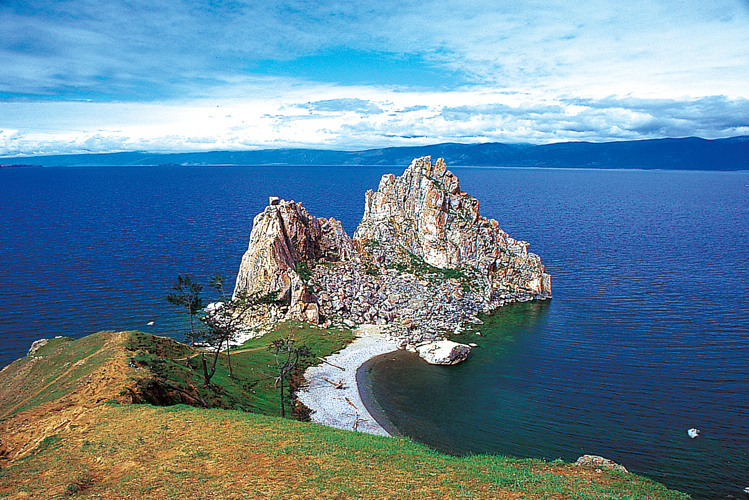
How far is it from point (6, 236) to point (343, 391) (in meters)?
133

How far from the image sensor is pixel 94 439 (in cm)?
2848

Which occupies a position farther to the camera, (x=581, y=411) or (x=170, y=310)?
(x=170, y=310)

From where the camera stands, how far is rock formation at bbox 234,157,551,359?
252 feet

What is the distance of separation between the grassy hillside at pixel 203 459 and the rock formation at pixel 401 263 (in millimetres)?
36614

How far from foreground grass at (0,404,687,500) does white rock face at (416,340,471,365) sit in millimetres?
31987

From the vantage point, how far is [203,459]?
2650 cm

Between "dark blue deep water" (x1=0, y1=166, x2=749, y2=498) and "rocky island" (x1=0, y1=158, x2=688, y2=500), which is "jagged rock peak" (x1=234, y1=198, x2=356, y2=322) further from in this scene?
"dark blue deep water" (x1=0, y1=166, x2=749, y2=498)

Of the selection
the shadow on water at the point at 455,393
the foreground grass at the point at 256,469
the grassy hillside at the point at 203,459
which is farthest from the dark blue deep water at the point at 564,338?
the grassy hillside at the point at 203,459

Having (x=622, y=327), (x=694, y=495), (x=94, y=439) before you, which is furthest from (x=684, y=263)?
(x=94, y=439)

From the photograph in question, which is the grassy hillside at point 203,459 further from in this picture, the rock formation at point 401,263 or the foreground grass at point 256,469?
the rock formation at point 401,263

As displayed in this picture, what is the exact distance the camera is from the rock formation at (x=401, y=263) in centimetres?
7688

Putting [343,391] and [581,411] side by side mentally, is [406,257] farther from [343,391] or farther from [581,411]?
[581,411]

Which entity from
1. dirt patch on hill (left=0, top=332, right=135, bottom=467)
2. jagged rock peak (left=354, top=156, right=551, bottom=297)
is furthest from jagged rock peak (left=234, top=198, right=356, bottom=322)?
dirt patch on hill (left=0, top=332, right=135, bottom=467)

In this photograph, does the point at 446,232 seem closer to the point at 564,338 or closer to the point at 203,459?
the point at 564,338
